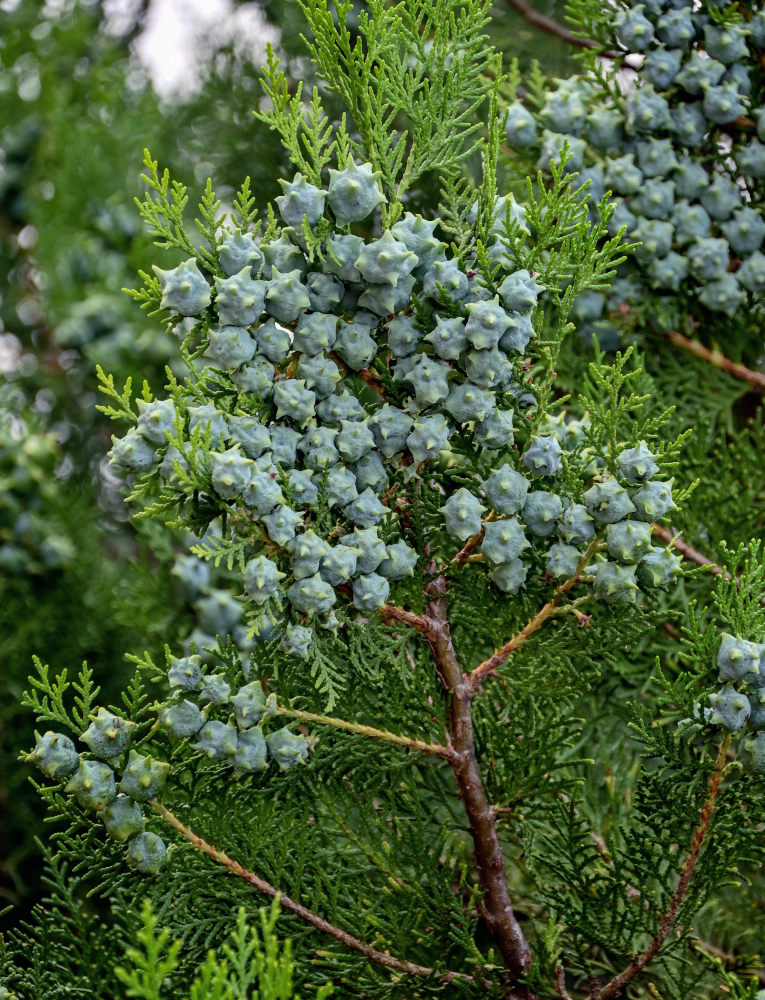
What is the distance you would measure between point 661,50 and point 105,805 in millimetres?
977

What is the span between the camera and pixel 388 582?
2.43 feet

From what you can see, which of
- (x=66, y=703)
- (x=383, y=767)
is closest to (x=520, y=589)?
(x=383, y=767)

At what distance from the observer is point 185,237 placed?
0.73 meters

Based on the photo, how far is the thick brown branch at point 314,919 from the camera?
76 centimetres

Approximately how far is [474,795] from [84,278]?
Answer: 5.41ft

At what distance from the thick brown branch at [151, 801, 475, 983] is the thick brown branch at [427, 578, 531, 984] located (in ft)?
0.15

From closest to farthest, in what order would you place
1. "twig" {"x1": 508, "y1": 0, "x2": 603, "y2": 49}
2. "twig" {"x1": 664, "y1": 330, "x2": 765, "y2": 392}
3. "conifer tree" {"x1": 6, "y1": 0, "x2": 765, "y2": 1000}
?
"conifer tree" {"x1": 6, "y1": 0, "x2": 765, "y2": 1000}
"twig" {"x1": 664, "y1": 330, "x2": 765, "y2": 392}
"twig" {"x1": 508, "y1": 0, "x2": 603, "y2": 49}

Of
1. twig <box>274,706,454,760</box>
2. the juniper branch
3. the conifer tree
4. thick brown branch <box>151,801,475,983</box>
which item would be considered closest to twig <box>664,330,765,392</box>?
the conifer tree

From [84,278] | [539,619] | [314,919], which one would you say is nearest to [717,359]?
[539,619]

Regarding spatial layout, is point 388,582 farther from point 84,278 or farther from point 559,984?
point 84,278

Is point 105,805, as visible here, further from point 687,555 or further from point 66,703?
point 66,703

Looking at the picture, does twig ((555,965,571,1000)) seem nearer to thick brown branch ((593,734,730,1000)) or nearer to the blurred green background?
thick brown branch ((593,734,730,1000))

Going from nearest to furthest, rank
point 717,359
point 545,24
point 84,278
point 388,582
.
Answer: point 388,582, point 717,359, point 545,24, point 84,278

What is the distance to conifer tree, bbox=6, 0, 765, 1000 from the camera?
0.70 m
